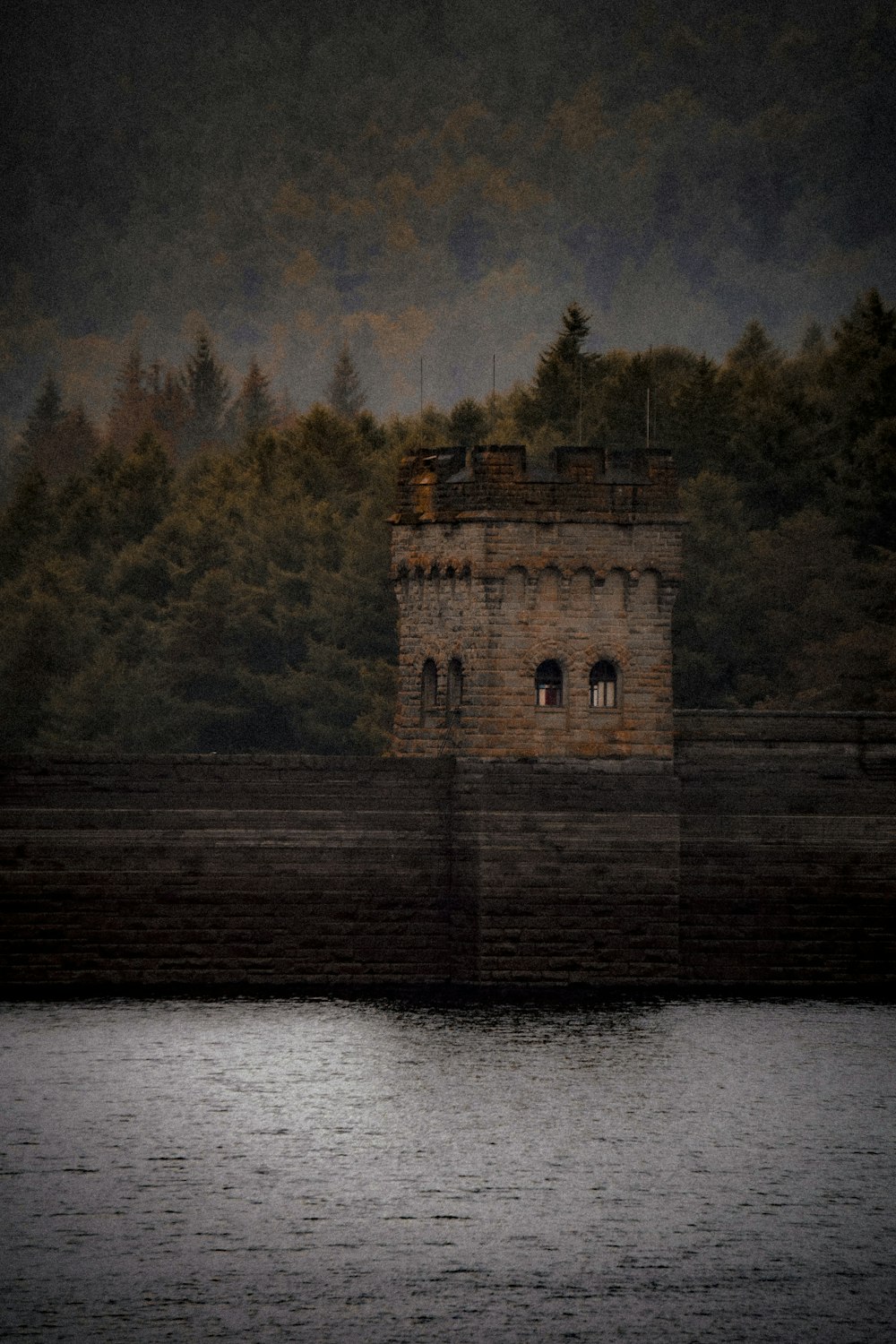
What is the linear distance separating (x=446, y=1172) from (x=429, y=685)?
1415cm

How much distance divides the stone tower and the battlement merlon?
0.08 feet

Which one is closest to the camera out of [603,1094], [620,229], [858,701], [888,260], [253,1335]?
[253,1335]

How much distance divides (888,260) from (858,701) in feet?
283

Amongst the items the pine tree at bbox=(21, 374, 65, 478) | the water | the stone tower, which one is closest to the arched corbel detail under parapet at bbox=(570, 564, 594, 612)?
the stone tower

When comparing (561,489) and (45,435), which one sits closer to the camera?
(561,489)

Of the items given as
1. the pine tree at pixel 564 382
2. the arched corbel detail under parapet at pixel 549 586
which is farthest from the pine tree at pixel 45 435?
the arched corbel detail under parapet at pixel 549 586

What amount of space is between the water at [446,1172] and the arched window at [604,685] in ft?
20.1

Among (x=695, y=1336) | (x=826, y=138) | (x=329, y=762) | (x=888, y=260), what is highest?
(x=826, y=138)

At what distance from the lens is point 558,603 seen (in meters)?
47.4

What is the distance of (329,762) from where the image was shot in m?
47.1

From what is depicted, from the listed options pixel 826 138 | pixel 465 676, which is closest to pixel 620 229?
pixel 826 138

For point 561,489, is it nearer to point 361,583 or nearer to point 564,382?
point 361,583

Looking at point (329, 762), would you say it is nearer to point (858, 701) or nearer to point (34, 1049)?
point (34, 1049)

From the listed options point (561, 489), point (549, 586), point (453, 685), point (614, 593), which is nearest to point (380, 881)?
point (453, 685)
